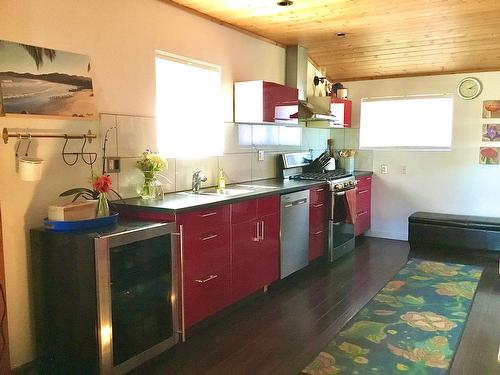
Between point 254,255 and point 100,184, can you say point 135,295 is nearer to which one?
point 100,184

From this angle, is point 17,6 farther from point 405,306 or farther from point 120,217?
point 405,306

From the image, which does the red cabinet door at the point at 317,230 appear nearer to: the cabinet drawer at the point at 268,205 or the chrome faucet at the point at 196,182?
the cabinet drawer at the point at 268,205

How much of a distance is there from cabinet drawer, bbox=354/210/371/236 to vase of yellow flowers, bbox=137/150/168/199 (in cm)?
308

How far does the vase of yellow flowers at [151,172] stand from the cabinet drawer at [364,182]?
310 centimetres

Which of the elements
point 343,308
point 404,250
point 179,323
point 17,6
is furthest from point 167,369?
point 404,250

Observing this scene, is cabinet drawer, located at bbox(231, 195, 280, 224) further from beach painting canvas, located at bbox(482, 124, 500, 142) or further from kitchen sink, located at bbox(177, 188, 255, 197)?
beach painting canvas, located at bbox(482, 124, 500, 142)

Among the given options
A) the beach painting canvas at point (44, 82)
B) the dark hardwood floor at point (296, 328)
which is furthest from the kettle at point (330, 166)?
the beach painting canvas at point (44, 82)

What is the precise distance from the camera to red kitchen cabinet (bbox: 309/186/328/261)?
4.40m

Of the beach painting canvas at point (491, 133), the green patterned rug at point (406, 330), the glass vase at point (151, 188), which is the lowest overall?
the green patterned rug at point (406, 330)

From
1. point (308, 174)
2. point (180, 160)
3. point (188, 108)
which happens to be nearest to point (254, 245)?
point (180, 160)

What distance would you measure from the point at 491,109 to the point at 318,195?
99.7 inches

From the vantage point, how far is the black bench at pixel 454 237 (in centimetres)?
505

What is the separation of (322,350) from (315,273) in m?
1.66

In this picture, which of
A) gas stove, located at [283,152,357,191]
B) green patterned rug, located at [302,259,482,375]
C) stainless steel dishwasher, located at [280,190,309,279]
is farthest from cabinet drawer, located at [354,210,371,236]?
stainless steel dishwasher, located at [280,190,309,279]
